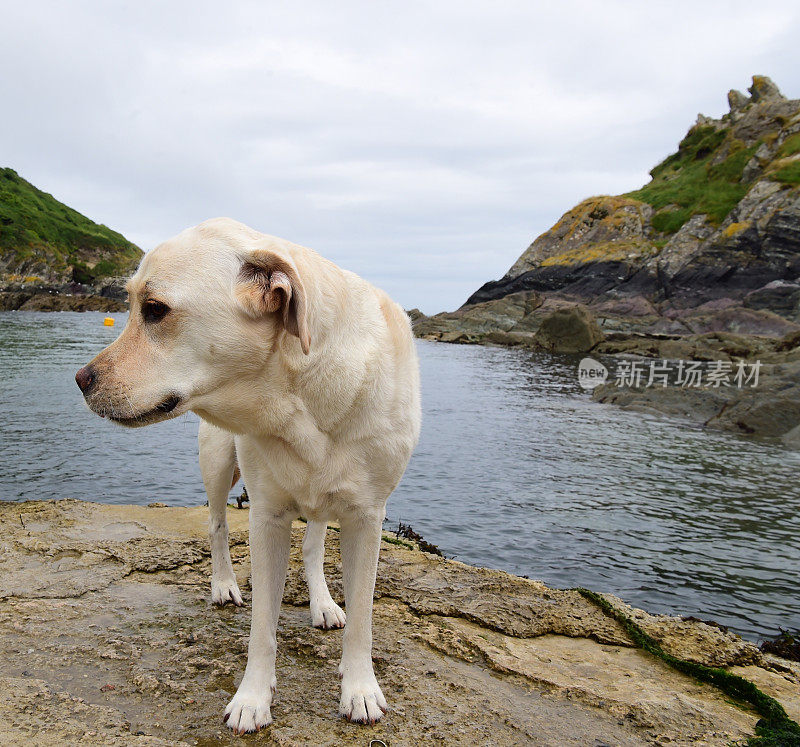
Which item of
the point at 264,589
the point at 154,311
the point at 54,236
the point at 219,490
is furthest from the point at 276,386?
the point at 54,236

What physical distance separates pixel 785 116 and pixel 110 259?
122m

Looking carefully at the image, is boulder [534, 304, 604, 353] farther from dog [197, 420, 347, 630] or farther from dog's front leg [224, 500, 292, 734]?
dog's front leg [224, 500, 292, 734]

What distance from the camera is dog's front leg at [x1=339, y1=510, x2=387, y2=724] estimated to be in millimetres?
3289

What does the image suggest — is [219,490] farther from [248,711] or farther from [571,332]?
[571,332]

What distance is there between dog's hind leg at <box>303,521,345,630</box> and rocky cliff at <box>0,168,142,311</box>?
86.9 meters

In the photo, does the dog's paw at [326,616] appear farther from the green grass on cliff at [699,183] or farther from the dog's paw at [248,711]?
the green grass on cliff at [699,183]

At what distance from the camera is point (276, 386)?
116 inches

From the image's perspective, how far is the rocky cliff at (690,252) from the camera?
2192 inches

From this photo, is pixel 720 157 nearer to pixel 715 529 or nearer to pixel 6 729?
pixel 715 529

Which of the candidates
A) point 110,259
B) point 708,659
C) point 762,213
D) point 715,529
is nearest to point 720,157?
point 762,213

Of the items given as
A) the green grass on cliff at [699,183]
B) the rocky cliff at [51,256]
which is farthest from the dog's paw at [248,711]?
the rocky cliff at [51,256]

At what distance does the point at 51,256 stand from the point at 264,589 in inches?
5019

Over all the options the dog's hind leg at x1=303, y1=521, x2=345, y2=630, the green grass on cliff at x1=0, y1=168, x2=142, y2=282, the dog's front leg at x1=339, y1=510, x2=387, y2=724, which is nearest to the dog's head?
the dog's front leg at x1=339, y1=510, x2=387, y2=724

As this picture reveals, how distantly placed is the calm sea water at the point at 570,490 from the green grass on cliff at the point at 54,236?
347ft
